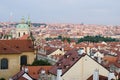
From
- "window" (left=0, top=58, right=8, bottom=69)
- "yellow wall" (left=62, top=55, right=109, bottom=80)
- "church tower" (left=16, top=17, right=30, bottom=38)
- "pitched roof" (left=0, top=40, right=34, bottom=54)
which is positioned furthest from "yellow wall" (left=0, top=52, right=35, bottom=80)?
"church tower" (left=16, top=17, right=30, bottom=38)

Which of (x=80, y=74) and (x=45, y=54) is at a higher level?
(x=80, y=74)

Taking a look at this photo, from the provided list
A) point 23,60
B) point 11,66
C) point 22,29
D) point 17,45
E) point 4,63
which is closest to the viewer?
point 4,63

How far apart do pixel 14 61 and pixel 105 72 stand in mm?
17330

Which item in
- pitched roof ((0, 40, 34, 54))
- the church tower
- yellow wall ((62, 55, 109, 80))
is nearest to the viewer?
yellow wall ((62, 55, 109, 80))

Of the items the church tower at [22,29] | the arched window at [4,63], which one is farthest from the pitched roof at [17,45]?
the church tower at [22,29]

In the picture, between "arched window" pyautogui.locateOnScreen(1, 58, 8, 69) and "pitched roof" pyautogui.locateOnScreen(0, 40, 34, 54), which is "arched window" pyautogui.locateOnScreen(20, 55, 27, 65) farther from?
"arched window" pyautogui.locateOnScreen(1, 58, 8, 69)

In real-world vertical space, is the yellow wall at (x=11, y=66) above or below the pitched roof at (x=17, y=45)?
below

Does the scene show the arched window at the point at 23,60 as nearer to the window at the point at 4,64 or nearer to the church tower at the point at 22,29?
the window at the point at 4,64

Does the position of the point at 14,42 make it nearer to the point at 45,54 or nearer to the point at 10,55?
the point at 10,55

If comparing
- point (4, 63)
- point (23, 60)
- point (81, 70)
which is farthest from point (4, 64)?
point (81, 70)

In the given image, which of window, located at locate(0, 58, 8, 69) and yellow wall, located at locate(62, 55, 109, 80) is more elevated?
yellow wall, located at locate(62, 55, 109, 80)

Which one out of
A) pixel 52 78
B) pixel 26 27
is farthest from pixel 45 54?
pixel 52 78

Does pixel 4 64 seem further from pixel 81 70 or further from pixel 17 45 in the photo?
pixel 81 70

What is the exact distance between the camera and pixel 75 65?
30.5 metres
